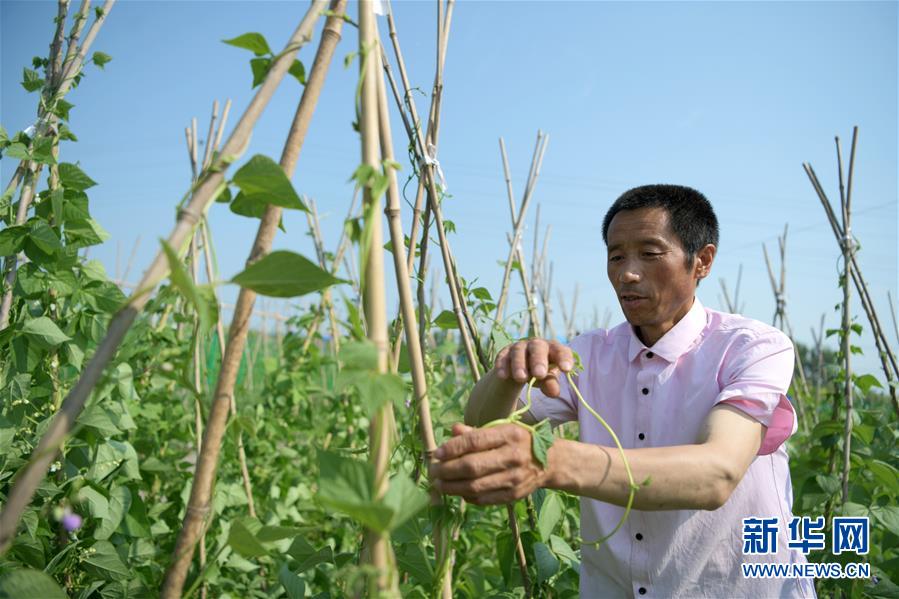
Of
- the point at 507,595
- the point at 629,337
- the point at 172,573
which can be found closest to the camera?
the point at 172,573

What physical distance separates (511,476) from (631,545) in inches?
29.0

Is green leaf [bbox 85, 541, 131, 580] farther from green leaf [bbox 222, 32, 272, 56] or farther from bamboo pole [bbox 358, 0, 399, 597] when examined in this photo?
green leaf [bbox 222, 32, 272, 56]

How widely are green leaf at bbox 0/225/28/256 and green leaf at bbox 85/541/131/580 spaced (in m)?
0.61

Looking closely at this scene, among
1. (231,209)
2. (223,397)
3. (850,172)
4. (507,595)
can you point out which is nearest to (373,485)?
(223,397)

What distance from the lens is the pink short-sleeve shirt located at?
53.6 inches

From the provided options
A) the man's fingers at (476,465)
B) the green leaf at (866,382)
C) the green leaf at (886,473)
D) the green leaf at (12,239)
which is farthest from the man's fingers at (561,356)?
the green leaf at (866,382)

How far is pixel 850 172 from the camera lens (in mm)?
2340

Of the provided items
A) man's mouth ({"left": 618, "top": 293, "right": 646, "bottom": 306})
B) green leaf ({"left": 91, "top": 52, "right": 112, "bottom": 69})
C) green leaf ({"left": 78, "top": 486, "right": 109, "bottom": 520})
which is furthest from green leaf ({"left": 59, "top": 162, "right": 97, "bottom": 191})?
man's mouth ({"left": 618, "top": 293, "right": 646, "bottom": 306})

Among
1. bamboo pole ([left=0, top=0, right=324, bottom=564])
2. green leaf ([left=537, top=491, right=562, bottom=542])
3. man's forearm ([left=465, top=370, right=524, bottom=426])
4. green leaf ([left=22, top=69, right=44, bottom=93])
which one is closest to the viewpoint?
bamboo pole ([left=0, top=0, right=324, bottom=564])

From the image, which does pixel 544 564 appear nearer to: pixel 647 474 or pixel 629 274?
pixel 647 474

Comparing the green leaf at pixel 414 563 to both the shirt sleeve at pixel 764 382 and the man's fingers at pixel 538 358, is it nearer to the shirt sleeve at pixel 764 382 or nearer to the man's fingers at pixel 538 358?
the man's fingers at pixel 538 358

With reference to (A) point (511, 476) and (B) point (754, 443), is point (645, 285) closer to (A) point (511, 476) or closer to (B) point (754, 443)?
(B) point (754, 443)

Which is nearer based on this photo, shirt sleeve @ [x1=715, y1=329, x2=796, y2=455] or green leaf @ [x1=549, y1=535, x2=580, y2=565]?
shirt sleeve @ [x1=715, y1=329, x2=796, y2=455]

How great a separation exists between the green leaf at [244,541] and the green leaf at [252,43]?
514 mm
